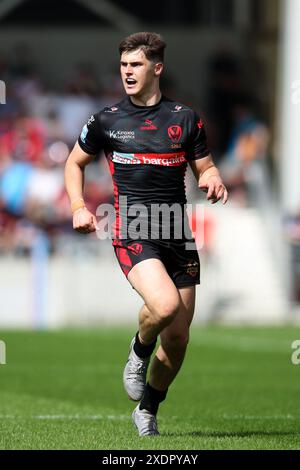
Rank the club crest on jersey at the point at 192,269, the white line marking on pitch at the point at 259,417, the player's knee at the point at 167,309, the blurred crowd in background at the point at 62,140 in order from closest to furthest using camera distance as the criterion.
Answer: the player's knee at the point at 167,309 < the club crest on jersey at the point at 192,269 < the white line marking on pitch at the point at 259,417 < the blurred crowd in background at the point at 62,140

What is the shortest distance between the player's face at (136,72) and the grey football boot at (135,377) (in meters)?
1.71

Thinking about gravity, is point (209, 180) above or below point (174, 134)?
below

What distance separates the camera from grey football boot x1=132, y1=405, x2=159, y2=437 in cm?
848

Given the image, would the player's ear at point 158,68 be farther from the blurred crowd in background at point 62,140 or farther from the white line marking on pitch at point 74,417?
the blurred crowd in background at point 62,140

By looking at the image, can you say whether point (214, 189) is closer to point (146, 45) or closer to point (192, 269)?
point (192, 269)

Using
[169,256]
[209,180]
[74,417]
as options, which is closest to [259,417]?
[74,417]

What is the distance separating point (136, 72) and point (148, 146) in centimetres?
48

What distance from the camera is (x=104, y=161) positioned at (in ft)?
70.8

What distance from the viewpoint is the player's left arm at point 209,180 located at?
835cm

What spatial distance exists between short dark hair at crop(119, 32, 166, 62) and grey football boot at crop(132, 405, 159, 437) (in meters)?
2.33

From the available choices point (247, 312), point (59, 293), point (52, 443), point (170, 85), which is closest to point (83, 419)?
point (52, 443)

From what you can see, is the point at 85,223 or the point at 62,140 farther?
the point at 62,140

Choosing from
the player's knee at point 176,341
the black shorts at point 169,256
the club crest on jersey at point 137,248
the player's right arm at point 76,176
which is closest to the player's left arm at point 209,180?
the black shorts at point 169,256

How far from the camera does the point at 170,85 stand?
23828 millimetres
